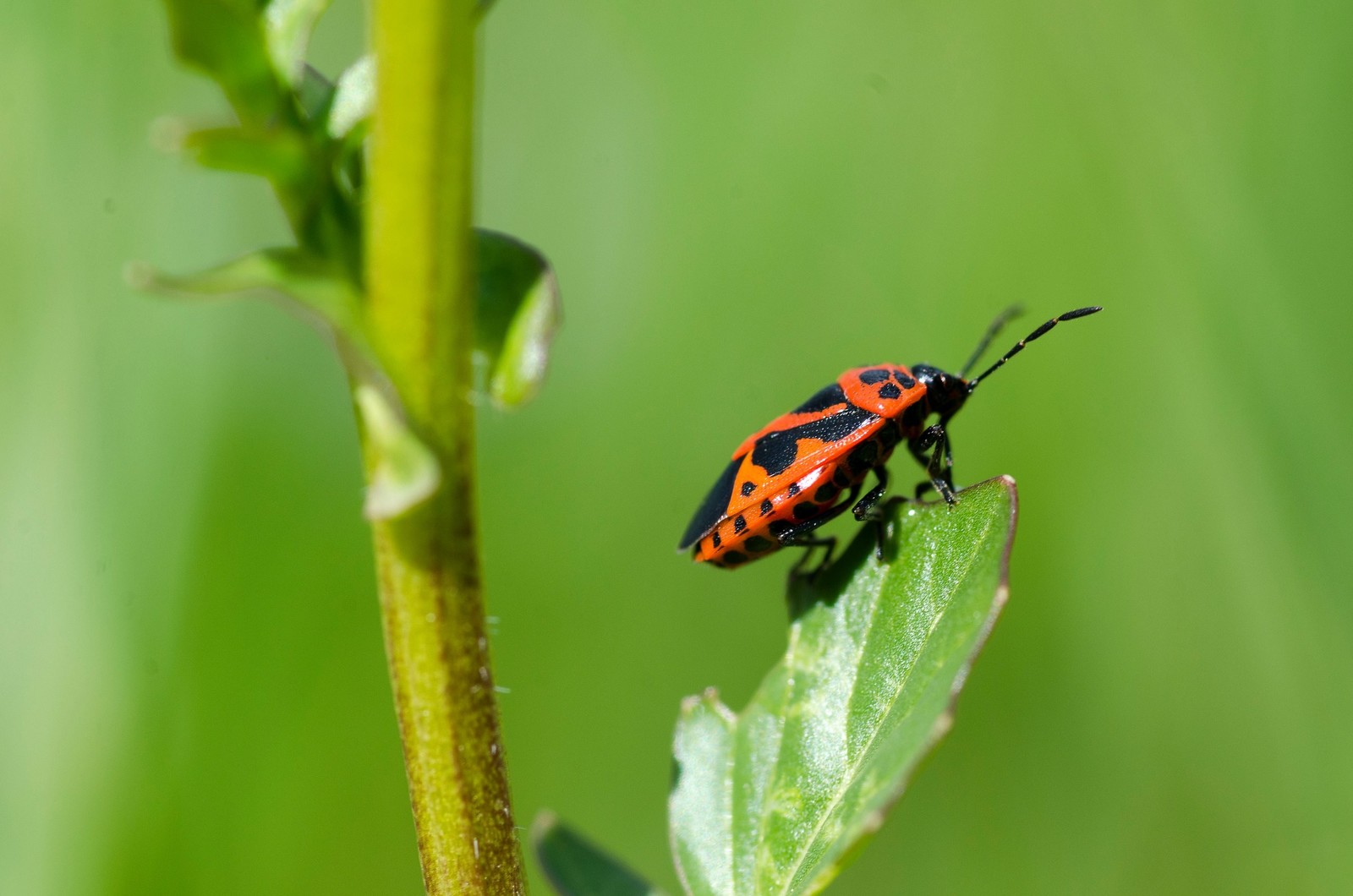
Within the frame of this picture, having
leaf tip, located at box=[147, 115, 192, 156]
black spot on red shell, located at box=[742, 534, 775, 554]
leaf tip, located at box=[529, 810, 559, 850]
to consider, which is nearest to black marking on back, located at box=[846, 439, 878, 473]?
black spot on red shell, located at box=[742, 534, 775, 554]

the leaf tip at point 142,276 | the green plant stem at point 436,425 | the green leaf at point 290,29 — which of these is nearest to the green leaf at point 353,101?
the green leaf at point 290,29

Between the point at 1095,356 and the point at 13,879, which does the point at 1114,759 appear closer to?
the point at 1095,356

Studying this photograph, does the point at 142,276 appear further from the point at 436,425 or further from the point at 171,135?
the point at 436,425

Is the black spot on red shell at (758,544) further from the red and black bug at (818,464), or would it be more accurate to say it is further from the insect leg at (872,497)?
the insect leg at (872,497)

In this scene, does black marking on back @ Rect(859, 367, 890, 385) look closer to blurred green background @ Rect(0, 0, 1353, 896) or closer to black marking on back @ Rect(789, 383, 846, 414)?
black marking on back @ Rect(789, 383, 846, 414)

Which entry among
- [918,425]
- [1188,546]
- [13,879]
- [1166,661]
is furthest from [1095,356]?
[13,879]

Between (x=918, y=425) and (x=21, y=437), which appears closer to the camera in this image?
(x=918, y=425)
